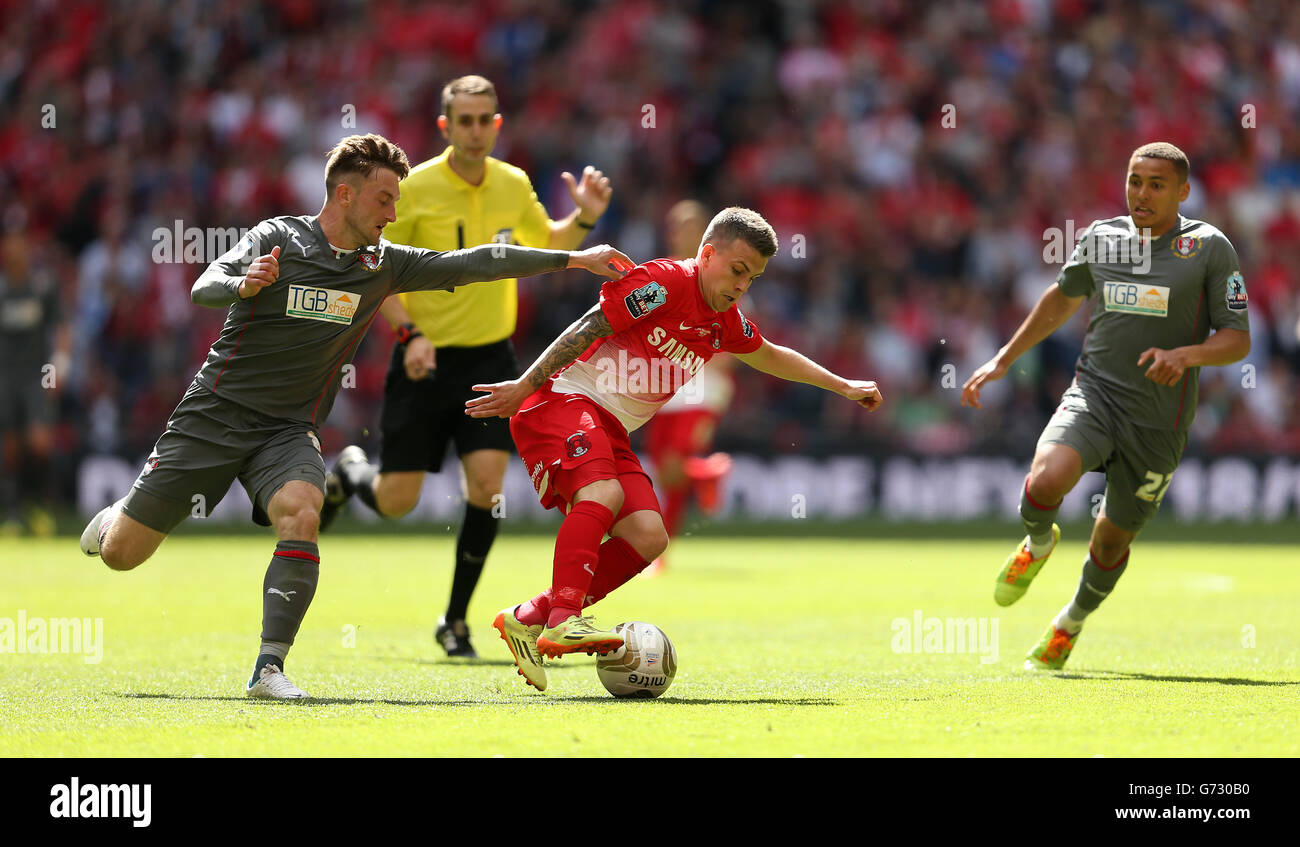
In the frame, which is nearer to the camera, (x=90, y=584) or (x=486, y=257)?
(x=486, y=257)

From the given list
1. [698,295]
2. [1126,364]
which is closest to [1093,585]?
[1126,364]

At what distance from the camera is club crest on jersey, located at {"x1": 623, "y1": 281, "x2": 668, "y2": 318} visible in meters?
6.17

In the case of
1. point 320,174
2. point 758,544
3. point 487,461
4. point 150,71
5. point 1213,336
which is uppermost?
point 150,71

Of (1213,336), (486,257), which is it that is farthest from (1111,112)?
(486,257)

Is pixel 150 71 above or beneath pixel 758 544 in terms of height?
above

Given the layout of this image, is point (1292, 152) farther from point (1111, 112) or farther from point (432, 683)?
point (432, 683)

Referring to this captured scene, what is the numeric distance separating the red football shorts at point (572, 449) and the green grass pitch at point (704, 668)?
792 mm

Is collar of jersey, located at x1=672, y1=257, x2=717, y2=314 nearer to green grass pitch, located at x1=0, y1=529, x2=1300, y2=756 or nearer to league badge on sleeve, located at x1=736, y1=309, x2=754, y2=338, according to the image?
league badge on sleeve, located at x1=736, y1=309, x2=754, y2=338

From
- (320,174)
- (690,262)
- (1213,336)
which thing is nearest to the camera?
(690,262)

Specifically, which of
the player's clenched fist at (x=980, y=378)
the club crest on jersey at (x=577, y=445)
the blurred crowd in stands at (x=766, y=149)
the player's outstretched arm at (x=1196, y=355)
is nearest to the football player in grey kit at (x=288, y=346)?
the club crest on jersey at (x=577, y=445)

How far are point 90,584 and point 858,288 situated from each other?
10821mm

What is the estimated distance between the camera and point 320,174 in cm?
1892

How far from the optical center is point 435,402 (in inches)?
323

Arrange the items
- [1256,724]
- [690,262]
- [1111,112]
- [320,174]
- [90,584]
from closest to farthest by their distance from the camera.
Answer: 1. [1256,724]
2. [690,262]
3. [90,584]
4. [320,174]
5. [1111,112]
